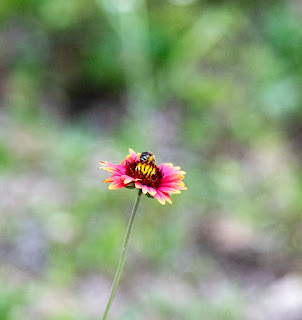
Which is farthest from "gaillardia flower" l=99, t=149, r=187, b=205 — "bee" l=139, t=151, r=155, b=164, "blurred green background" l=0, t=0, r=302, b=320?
"blurred green background" l=0, t=0, r=302, b=320

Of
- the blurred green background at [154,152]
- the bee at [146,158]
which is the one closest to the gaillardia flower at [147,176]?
the bee at [146,158]

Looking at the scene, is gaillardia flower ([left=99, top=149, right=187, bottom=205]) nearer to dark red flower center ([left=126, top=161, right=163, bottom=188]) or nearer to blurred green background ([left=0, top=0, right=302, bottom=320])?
dark red flower center ([left=126, top=161, right=163, bottom=188])

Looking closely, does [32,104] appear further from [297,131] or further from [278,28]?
[278,28]

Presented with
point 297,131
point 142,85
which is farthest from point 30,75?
point 297,131

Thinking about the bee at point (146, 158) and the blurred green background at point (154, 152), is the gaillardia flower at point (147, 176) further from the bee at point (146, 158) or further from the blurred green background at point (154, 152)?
the blurred green background at point (154, 152)

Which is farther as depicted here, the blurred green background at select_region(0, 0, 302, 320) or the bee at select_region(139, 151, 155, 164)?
the blurred green background at select_region(0, 0, 302, 320)

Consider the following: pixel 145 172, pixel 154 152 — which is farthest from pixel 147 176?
pixel 154 152
